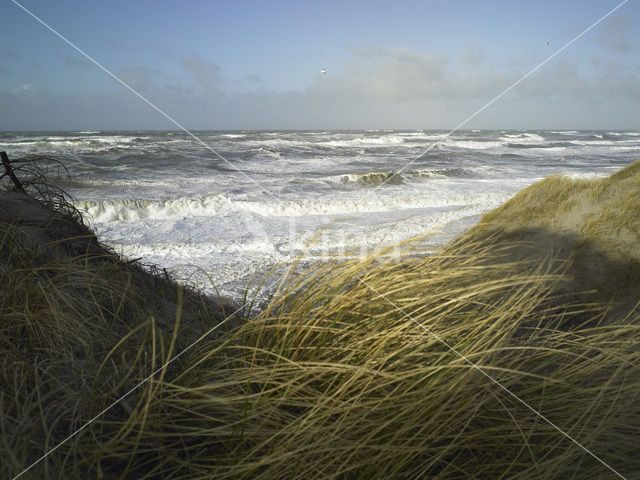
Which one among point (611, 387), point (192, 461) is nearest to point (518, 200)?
point (611, 387)

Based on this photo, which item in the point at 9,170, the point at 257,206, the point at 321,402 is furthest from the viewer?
the point at 257,206

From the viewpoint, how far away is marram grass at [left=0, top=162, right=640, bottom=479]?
965 mm

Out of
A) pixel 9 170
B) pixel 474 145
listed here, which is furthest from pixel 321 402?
pixel 474 145

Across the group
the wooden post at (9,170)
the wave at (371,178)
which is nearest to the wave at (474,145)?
the wave at (371,178)

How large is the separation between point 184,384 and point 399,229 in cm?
560

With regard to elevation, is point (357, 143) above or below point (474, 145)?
above

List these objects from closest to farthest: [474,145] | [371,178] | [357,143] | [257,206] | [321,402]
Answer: [321,402] → [257,206] → [371,178] → [474,145] → [357,143]

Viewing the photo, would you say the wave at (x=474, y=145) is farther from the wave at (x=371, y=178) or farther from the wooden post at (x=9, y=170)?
the wooden post at (x=9, y=170)

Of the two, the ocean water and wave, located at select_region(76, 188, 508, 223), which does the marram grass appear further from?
wave, located at select_region(76, 188, 508, 223)

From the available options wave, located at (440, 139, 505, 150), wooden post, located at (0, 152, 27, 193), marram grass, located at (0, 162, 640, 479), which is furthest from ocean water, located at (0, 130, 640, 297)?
wave, located at (440, 139, 505, 150)

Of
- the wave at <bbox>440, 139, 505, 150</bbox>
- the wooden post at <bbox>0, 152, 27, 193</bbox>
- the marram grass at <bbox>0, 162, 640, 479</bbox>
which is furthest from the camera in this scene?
the wave at <bbox>440, 139, 505, 150</bbox>

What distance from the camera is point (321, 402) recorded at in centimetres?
113


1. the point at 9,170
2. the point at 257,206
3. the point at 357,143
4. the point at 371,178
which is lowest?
the point at 257,206

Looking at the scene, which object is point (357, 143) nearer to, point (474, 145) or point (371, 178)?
point (474, 145)
